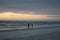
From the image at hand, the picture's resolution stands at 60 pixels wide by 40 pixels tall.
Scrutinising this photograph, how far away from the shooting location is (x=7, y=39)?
40.0 ft
